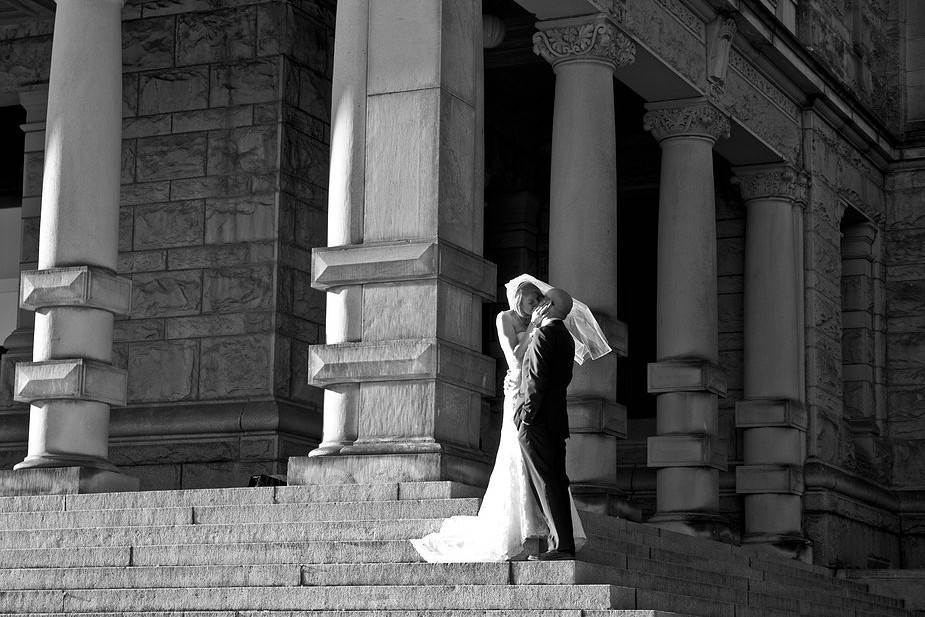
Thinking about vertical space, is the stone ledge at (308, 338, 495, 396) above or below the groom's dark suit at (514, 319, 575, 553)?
above

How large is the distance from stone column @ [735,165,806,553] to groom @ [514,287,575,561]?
11.7 meters

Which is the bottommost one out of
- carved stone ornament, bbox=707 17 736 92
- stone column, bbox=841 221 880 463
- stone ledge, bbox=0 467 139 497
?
stone ledge, bbox=0 467 139 497

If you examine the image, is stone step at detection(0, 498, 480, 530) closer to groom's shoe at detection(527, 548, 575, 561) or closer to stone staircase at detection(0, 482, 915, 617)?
stone staircase at detection(0, 482, 915, 617)

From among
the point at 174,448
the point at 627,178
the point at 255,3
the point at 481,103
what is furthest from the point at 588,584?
the point at 627,178

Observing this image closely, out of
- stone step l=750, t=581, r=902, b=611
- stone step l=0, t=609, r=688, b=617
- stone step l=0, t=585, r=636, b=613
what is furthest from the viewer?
stone step l=750, t=581, r=902, b=611

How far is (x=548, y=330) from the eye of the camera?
11.6m

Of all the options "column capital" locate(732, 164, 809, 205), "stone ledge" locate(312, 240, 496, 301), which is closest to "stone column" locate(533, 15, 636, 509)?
"stone ledge" locate(312, 240, 496, 301)

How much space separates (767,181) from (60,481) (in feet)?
40.5

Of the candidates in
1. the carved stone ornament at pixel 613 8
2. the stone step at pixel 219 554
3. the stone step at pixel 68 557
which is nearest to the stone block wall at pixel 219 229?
the carved stone ornament at pixel 613 8

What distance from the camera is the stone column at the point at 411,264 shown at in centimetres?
1366

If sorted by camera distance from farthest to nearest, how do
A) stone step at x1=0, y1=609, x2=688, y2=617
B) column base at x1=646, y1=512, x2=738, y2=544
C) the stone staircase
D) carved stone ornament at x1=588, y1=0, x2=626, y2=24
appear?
column base at x1=646, y1=512, x2=738, y2=544 → carved stone ornament at x1=588, y1=0, x2=626, y2=24 → the stone staircase → stone step at x1=0, y1=609, x2=688, y2=617

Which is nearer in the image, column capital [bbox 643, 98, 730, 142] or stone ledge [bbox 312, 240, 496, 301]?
stone ledge [bbox 312, 240, 496, 301]

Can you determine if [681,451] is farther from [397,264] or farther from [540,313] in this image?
[540,313]

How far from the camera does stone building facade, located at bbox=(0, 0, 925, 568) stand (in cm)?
1424
